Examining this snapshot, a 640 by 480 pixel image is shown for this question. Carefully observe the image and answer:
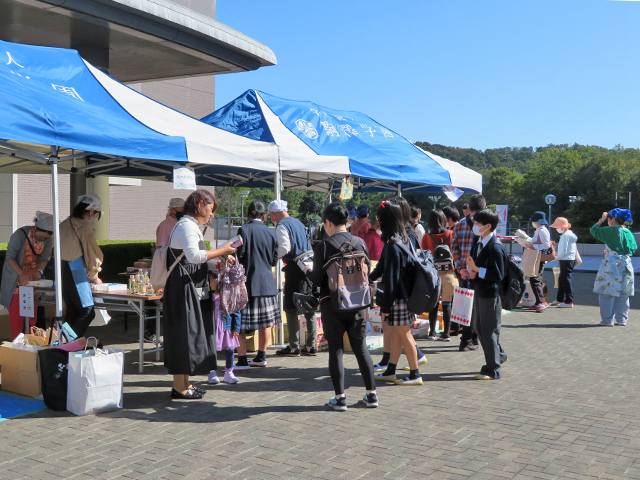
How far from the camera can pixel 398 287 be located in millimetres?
5484

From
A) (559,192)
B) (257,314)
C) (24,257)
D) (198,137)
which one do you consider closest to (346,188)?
(198,137)

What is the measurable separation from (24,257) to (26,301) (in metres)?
1.39

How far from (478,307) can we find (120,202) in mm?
20083

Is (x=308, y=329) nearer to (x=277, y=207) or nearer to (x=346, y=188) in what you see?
(x=277, y=207)

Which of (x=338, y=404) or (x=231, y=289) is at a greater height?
(x=231, y=289)

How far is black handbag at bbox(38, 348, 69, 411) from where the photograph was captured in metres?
4.95

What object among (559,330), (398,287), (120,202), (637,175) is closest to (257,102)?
(398,287)

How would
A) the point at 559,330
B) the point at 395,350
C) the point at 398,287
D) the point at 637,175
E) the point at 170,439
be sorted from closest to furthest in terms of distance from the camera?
the point at 170,439
the point at 398,287
the point at 395,350
the point at 559,330
the point at 637,175

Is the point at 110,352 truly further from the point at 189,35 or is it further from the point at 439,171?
the point at 189,35

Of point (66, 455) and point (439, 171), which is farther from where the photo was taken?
point (439, 171)

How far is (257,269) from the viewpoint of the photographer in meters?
6.22

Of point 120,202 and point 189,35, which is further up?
point 189,35

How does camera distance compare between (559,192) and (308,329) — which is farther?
(559,192)

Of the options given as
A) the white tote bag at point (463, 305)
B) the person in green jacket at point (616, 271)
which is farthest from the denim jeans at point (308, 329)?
the person in green jacket at point (616, 271)
